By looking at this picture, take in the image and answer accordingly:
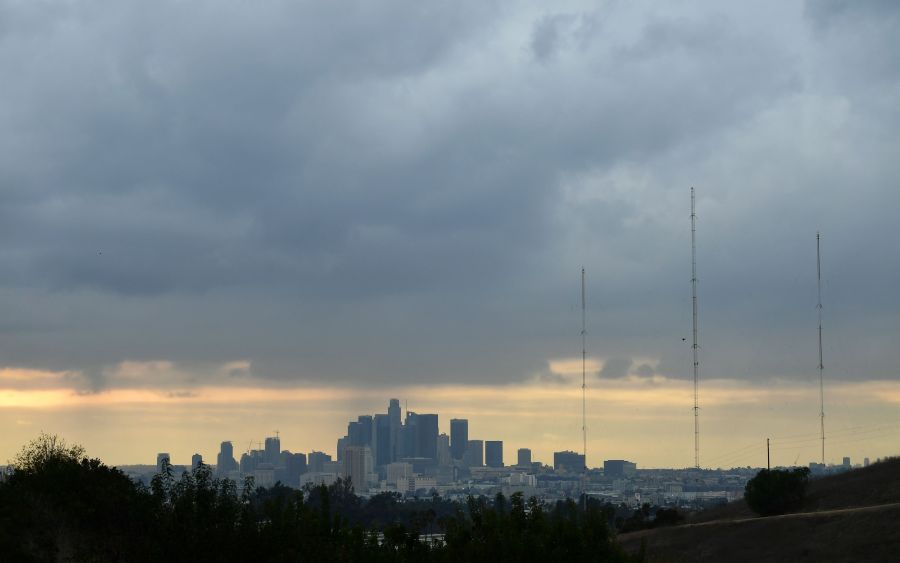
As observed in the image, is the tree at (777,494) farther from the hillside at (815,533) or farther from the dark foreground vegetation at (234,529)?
the dark foreground vegetation at (234,529)

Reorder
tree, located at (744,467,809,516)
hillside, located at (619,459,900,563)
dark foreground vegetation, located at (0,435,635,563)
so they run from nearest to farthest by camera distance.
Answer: dark foreground vegetation, located at (0,435,635,563) < hillside, located at (619,459,900,563) < tree, located at (744,467,809,516)

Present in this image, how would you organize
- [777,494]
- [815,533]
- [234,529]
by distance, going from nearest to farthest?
[234,529], [815,533], [777,494]

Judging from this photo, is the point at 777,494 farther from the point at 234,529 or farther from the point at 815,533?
the point at 234,529

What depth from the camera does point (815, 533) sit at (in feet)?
277

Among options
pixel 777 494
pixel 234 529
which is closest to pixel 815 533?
pixel 777 494

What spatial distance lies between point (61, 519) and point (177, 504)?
31.3ft

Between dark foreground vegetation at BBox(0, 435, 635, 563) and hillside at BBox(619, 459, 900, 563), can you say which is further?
hillside at BBox(619, 459, 900, 563)

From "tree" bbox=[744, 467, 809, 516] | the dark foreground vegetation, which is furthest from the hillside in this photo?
the dark foreground vegetation

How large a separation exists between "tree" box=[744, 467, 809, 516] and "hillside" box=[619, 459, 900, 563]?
1297mm

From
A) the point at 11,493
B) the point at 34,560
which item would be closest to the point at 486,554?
the point at 34,560

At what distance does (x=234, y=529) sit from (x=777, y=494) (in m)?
74.7

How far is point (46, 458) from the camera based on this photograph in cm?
6350

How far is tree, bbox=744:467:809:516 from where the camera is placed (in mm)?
104250

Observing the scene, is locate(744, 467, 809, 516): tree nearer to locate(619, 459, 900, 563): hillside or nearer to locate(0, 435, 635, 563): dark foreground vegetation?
locate(619, 459, 900, 563): hillside
